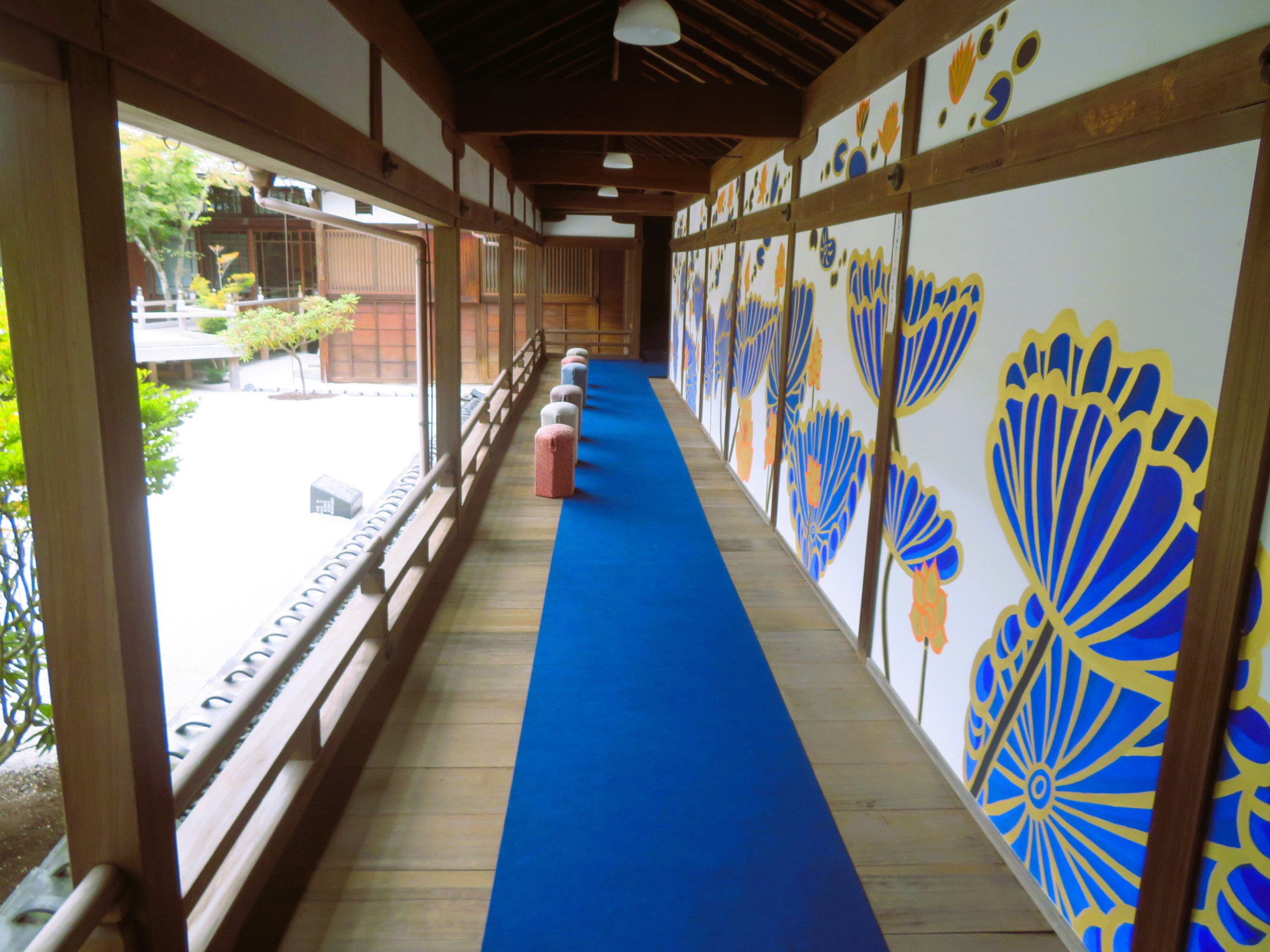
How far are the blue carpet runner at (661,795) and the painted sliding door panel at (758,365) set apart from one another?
1467 millimetres

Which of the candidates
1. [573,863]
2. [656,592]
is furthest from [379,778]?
[656,592]

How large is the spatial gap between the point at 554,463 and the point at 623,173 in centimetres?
461

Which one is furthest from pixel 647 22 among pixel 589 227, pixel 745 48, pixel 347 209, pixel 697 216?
pixel 589 227

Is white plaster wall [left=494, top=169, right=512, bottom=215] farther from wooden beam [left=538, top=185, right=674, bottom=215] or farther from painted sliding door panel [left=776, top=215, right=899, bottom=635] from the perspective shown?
painted sliding door panel [left=776, top=215, right=899, bottom=635]

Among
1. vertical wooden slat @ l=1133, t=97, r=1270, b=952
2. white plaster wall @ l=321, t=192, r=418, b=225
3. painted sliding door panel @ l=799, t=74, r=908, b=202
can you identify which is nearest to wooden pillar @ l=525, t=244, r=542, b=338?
white plaster wall @ l=321, t=192, r=418, b=225

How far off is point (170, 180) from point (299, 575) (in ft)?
37.1

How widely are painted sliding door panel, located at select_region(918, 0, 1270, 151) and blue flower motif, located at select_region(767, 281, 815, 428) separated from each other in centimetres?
171

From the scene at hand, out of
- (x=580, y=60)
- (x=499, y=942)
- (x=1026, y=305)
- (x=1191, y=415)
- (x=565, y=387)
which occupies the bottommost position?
(x=499, y=942)

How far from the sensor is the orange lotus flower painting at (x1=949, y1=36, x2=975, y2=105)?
2.92m

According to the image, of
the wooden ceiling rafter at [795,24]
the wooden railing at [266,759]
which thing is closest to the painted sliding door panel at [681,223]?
the wooden ceiling rafter at [795,24]

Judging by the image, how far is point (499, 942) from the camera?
87.9 inches

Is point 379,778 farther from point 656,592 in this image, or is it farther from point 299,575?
point 299,575

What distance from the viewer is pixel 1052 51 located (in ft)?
7.77

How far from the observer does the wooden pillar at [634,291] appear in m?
16.4
